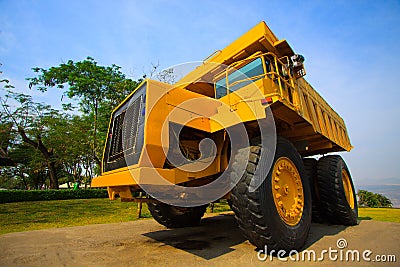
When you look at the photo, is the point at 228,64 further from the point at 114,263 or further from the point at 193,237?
the point at 114,263

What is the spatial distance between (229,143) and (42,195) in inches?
665

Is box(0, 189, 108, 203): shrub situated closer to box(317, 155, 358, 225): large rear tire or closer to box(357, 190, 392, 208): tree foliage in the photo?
box(317, 155, 358, 225): large rear tire

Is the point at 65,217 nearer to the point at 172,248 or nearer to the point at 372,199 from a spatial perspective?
the point at 172,248

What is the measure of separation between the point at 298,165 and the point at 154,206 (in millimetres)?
3145

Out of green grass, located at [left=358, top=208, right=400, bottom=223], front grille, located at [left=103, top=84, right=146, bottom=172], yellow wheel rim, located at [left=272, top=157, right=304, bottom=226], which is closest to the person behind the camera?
front grille, located at [left=103, top=84, right=146, bottom=172]

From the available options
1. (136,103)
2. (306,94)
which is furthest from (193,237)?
(306,94)

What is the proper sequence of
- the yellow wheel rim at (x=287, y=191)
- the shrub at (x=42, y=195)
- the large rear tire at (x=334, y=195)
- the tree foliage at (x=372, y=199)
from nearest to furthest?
the yellow wheel rim at (x=287, y=191) < the large rear tire at (x=334, y=195) < the shrub at (x=42, y=195) < the tree foliage at (x=372, y=199)

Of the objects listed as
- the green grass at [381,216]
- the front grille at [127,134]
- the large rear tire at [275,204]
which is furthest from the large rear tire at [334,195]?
the front grille at [127,134]

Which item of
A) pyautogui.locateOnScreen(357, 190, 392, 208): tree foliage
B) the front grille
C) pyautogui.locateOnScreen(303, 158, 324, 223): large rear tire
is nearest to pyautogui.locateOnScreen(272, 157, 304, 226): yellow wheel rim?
the front grille

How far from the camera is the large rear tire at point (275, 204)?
2953 mm

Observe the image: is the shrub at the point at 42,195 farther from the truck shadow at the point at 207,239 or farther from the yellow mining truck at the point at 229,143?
the yellow mining truck at the point at 229,143

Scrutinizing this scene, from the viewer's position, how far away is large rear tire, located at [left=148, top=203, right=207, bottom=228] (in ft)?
16.9

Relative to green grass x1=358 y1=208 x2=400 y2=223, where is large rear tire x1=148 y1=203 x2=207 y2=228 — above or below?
above

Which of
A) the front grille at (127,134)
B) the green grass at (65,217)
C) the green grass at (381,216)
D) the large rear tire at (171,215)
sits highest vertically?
the front grille at (127,134)
